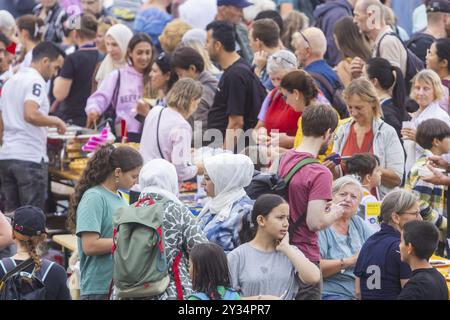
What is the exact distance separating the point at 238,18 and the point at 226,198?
582 cm

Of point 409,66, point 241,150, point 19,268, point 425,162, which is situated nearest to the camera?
point 19,268

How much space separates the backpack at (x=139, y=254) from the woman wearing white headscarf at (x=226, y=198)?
24.8 inches

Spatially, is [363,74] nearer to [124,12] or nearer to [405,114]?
[405,114]

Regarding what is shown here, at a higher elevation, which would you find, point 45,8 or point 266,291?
point 45,8

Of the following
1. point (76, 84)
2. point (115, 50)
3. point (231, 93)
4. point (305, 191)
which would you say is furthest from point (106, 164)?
point (76, 84)

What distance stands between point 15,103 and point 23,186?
0.78 meters

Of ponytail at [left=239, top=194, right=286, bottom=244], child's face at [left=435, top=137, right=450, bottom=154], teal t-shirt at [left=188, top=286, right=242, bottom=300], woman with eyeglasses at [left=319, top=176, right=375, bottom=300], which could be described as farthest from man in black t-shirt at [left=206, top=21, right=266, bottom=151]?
teal t-shirt at [left=188, top=286, right=242, bottom=300]

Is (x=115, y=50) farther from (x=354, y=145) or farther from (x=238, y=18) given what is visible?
(x=354, y=145)

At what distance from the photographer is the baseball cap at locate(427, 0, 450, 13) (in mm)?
12070

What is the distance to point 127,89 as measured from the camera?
11.5 m

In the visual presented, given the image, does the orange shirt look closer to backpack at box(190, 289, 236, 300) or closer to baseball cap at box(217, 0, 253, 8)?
backpack at box(190, 289, 236, 300)

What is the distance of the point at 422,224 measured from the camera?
22.3 feet
